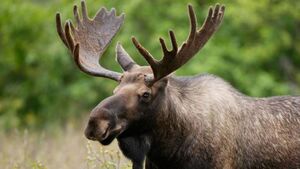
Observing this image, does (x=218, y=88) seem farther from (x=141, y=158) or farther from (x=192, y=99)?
(x=141, y=158)

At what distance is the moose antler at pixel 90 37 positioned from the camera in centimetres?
826

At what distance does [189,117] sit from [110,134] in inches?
35.2

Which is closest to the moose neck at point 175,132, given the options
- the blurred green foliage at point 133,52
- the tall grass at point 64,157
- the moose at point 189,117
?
the moose at point 189,117

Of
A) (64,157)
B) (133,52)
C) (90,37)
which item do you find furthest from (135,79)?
(133,52)

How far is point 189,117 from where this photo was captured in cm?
816

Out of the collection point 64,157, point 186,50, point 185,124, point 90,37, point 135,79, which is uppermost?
point 90,37

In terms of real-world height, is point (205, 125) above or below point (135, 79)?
below

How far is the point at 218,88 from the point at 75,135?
5.57 meters

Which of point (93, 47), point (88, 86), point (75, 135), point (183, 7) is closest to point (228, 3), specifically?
point (183, 7)

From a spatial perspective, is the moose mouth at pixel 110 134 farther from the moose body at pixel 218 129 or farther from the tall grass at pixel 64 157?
the tall grass at pixel 64 157

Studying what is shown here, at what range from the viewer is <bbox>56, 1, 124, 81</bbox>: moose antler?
8258mm

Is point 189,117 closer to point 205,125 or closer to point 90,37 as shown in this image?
point 205,125

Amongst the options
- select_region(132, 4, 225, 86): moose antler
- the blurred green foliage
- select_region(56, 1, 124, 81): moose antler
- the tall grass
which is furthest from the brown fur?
the blurred green foliage

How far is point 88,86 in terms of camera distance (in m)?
22.4
